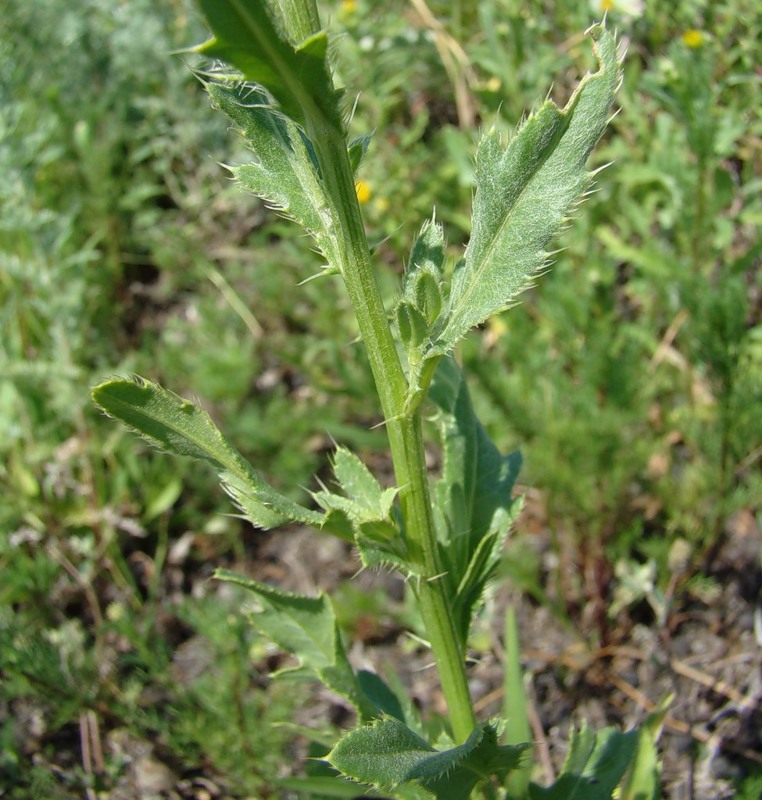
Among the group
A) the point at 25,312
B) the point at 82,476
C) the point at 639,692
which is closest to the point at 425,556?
the point at 639,692

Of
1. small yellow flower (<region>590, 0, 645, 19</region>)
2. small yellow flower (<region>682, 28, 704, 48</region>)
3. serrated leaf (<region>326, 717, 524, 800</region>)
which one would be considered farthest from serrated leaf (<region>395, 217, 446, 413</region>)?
small yellow flower (<region>590, 0, 645, 19</region>)

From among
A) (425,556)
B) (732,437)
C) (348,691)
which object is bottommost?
(732,437)

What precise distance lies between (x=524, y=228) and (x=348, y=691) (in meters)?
0.88

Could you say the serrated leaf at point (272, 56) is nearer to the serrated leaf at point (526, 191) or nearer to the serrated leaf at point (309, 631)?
the serrated leaf at point (526, 191)

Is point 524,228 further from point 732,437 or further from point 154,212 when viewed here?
point 154,212

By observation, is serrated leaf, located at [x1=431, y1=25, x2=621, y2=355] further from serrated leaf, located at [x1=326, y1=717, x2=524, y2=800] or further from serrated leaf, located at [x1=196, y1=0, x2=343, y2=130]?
serrated leaf, located at [x1=326, y1=717, x2=524, y2=800]

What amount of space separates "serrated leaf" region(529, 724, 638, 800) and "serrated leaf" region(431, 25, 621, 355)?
96 centimetres

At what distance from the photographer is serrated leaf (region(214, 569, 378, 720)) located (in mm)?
1543

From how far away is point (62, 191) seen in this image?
14.5 ft

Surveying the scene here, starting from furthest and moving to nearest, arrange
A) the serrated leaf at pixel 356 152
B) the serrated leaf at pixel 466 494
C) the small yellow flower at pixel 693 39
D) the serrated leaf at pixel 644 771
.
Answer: the small yellow flower at pixel 693 39, the serrated leaf at pixel 644 771, the serrated leaf at pixel 466 494, the serrated leaf at pixel 356 152

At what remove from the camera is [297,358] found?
3607mm

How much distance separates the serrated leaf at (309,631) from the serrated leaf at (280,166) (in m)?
0.69

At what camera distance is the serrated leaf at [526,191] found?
1105 millimetres

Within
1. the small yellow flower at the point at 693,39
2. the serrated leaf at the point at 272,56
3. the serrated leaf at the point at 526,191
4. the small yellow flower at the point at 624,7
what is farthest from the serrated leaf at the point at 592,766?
the small yellow flower at the point at 624,7
